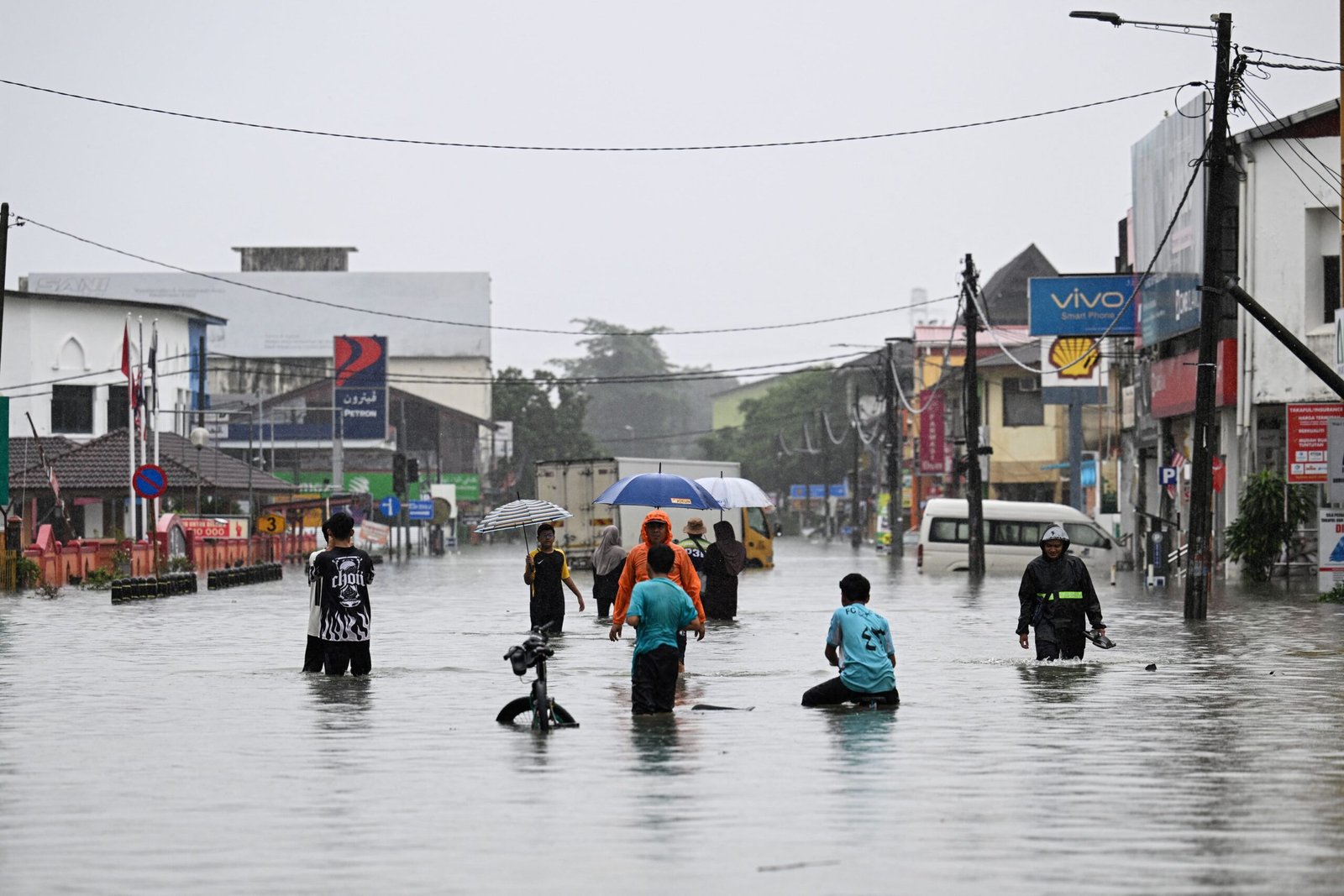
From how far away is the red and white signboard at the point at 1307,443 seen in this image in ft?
119

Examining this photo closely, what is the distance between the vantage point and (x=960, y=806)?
1009 centimetres

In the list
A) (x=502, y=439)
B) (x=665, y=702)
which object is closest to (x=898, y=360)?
(x=502, y=439)

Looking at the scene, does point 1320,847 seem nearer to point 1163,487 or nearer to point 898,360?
point 1163,487

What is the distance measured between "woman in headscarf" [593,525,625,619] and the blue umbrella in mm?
463

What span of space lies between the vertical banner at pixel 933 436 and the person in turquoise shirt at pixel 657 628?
7611 centimetres

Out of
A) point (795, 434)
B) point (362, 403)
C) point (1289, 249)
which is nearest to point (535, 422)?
point (795, 434)

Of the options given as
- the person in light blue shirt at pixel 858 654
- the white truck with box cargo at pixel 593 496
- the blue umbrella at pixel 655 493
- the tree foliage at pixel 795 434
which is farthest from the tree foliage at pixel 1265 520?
the tree foliage at pixel 795 434

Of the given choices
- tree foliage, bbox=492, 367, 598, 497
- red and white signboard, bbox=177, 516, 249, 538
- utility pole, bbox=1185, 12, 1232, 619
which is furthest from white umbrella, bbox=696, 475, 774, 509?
tree foliage, bbox=492, 367, 598, 497

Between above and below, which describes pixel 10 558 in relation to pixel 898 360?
below

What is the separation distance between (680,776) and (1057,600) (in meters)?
7.99

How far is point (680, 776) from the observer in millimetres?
11406

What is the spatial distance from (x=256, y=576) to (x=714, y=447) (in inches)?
4844

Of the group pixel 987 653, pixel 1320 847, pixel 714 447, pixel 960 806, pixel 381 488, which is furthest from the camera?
pixel 714 447

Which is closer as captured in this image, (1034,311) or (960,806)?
(960,806)
